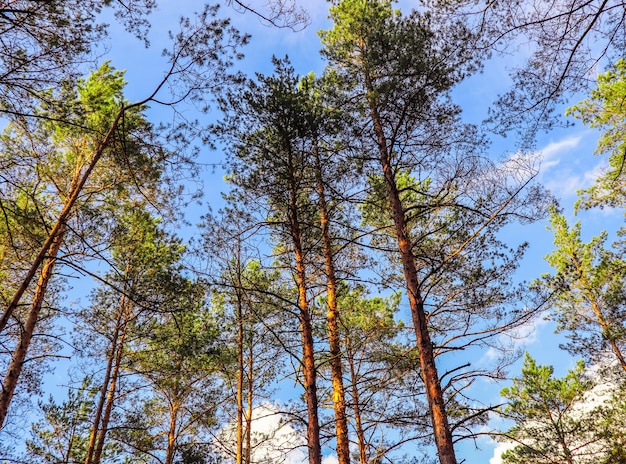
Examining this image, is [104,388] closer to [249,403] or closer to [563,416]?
[249,403]

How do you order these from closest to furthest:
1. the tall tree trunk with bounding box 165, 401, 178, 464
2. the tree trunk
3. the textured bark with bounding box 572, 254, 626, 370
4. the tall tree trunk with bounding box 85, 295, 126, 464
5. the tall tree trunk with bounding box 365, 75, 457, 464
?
the tall tree trunk with bounding box 365, 75, 457, 464 → the tall tree trunk with bounding box 85, 295, 126, 464 → the tree trunk → the tall tree trunk with bounding box 165, 401, 178, 464 → the textured bark with bounding box 572, 254, 626, 370

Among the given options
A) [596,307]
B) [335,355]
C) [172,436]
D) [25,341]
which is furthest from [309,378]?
[596,307]

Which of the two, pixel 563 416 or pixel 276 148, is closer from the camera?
pixel 276 148

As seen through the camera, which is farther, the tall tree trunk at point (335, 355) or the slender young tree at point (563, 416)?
the slender young tree at point (563, 416)

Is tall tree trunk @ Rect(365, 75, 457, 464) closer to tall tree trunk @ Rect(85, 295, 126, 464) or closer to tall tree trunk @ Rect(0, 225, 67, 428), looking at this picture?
tall tree trunk @ Rect(0, 225, 67, 428)

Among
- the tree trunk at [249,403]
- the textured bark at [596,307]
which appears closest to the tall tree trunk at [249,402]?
the tree trunk at [249,403]

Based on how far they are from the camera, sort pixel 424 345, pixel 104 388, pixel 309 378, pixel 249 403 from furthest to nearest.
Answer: pixel 249 403 < pixel 104 388 < pixel 309 378 < pixel 424 345

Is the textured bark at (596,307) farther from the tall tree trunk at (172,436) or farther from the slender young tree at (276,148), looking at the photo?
the tall tree trunk at (172,436)

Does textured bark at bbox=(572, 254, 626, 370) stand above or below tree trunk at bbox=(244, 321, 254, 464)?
above

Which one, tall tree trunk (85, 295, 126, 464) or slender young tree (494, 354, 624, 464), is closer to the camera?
tall tree trunk (85, 295, 126, 464)

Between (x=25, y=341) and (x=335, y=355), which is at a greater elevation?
(x=25, y=341)

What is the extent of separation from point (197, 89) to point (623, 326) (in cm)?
1430

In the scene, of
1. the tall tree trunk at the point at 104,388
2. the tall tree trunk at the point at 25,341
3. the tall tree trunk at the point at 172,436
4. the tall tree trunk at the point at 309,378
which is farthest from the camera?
the tall tree trunk at the point at 172,436

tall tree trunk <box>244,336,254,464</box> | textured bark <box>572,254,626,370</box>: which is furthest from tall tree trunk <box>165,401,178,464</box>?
textured bark <box>572,254,626,370</box>
